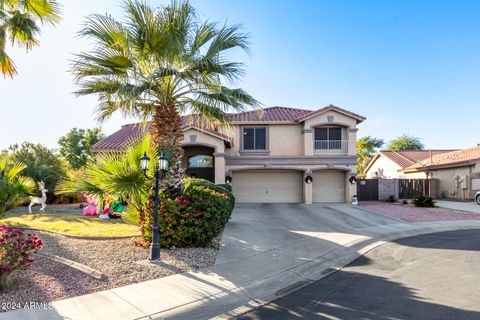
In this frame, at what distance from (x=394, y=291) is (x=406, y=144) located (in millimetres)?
52025

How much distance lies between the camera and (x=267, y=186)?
2028cm

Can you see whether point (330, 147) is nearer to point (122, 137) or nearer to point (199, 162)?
point (199, 162)

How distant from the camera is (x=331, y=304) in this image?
4590mm

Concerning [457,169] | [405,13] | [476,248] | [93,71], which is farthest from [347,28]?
[457,169]

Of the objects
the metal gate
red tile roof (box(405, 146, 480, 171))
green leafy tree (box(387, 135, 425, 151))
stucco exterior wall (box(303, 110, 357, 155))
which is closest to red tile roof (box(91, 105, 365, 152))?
stucco exterior wall (box(303, 110, 357, 155))

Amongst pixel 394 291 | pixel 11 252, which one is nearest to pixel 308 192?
pixel 394 291

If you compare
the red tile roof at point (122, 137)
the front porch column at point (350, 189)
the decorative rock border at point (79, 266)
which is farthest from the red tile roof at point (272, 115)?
the decorative rock border at point (79, 266)

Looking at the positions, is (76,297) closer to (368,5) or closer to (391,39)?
(368,5)

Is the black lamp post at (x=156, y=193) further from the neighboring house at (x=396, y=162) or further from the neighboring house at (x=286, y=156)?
the neighboring house at (x=396, y=162)

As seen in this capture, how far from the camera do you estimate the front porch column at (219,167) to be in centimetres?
1752

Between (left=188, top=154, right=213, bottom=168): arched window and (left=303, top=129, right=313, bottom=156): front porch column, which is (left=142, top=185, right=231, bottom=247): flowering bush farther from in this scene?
(left=303, top=129, right=313, bottom=156): front porch column

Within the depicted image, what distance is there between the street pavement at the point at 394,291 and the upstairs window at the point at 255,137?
1276cm

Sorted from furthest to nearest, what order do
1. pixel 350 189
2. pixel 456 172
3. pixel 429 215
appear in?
1. pixel 456 172
2. pixel 350 189
3. pixel 429 215

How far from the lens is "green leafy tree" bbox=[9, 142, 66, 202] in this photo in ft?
59.2
